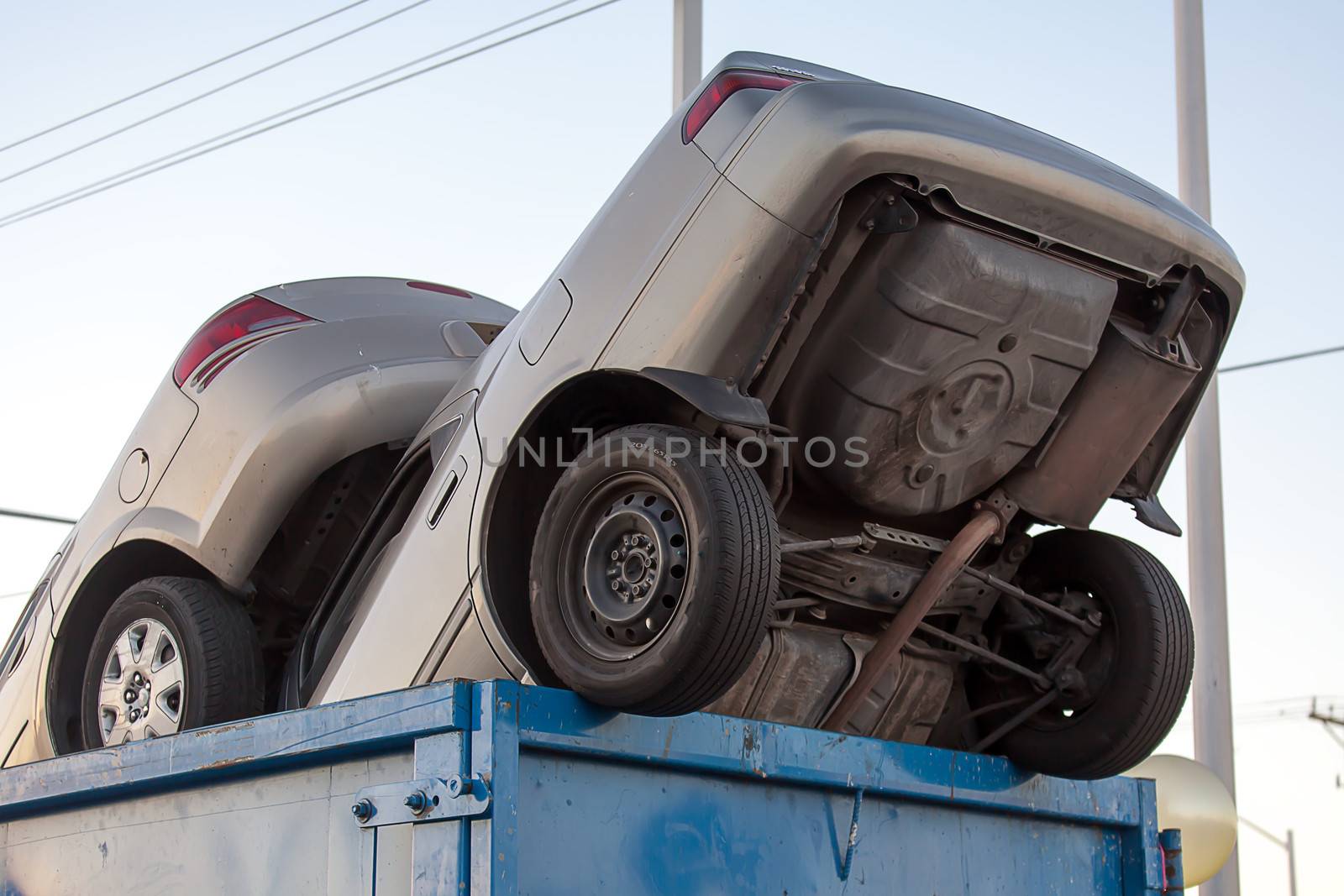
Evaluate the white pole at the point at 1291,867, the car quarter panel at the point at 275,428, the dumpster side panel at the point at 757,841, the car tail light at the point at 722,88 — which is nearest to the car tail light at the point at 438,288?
the car quarter panel at the point at 275,428

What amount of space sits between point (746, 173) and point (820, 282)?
0.95 feet

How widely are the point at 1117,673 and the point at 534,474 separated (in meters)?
1.61

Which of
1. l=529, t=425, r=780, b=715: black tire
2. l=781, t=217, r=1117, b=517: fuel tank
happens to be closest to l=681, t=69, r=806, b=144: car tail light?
l=781, t=217, r=1117, b=517: fuel tank

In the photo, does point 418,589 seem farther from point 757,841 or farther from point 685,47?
point 685,47

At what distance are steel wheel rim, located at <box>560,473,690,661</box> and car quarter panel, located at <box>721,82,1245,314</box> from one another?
69 centimetres

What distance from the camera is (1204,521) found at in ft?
30.4

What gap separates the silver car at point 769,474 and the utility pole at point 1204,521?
4975mm

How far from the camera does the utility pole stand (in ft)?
29.1

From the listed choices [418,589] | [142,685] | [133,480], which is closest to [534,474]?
[418,589]

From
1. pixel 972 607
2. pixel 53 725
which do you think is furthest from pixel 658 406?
pixel 53 725

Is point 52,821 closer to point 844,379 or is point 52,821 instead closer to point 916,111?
point 844,379

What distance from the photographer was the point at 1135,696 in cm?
393

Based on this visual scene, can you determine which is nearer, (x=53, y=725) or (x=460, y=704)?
(x=460, y=704)

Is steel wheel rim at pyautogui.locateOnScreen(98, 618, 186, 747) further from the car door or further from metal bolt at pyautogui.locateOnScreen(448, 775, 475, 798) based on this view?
metal bolt at pyautogui.locateOnScreen(448, 775, 475, 798)
